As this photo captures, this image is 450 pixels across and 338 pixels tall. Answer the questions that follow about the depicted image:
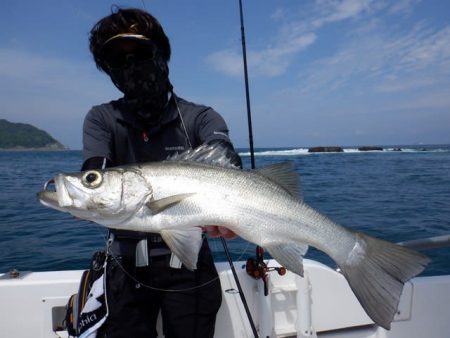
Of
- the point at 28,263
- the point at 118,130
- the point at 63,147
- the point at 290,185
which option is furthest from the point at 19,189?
the point at 63,147

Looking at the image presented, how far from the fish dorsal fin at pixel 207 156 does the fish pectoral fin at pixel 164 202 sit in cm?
29

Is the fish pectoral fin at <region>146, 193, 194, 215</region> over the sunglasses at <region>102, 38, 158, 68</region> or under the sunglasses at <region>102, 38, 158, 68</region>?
under

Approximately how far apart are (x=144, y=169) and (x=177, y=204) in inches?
13.5

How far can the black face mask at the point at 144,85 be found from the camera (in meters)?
2.75

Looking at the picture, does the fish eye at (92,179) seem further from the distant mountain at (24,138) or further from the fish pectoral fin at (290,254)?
the distant mountain at (24,138)

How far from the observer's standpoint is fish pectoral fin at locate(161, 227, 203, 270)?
7.18 ft

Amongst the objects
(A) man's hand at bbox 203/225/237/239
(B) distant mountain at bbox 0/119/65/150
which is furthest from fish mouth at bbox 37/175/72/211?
(B) distant mountain at bbox 0/119/65/150

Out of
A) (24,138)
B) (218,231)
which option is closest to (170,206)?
(218,231)

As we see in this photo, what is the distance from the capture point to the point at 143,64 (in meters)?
2.75

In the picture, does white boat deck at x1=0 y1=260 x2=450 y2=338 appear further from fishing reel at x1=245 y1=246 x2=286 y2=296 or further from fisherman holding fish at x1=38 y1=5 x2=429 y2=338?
fisherman holding fish at x1=38 y1=5 x2=429 y2=338

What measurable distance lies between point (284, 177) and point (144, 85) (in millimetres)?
1395

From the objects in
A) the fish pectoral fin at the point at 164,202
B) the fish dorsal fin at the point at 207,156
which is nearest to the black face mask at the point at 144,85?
the fish dorsal fin at the point at 207,156

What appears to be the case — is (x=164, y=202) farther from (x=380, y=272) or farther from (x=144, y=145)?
(x=380, y=272)

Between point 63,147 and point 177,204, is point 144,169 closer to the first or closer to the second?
point 177,204
